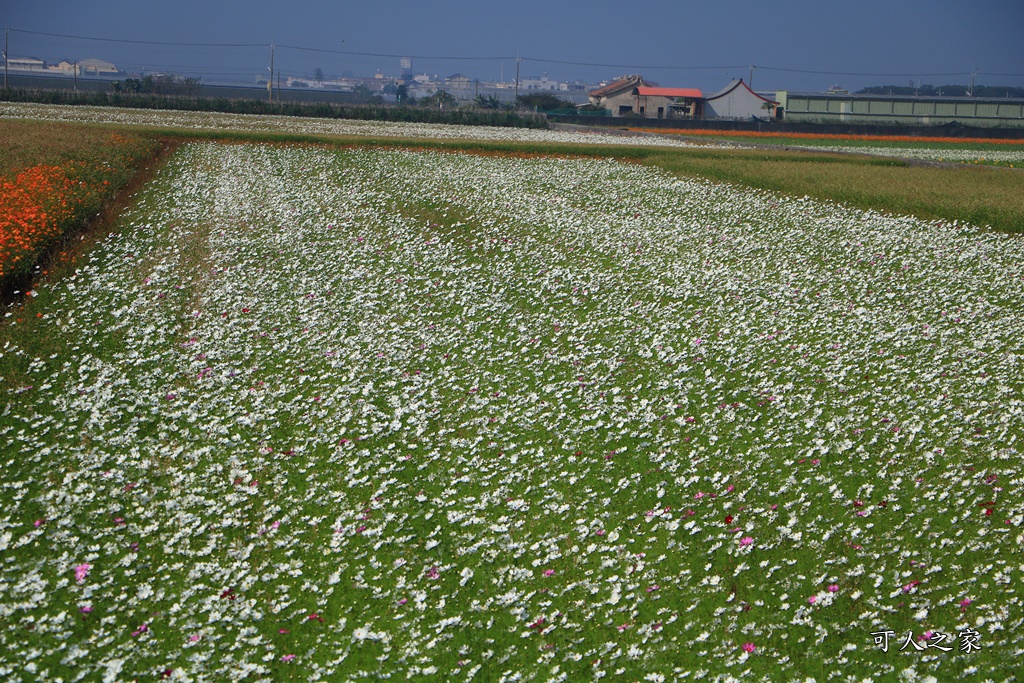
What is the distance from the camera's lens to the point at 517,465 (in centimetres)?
1170

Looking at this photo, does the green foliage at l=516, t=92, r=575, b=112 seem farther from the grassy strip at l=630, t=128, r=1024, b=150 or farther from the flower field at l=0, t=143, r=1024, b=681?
the flower field at l=0, t=143, r=1024, b=681

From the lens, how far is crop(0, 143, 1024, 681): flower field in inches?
324

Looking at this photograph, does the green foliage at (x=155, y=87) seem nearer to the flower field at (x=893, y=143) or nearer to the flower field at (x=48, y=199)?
the flower field at (x=893, y=143)

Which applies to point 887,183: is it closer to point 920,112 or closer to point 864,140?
point 864,140

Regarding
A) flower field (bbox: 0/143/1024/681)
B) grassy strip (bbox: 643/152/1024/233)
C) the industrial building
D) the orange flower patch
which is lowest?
flower field (bbox: 0/143/1024/681)

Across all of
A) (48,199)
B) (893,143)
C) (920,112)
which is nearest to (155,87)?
(893,143)

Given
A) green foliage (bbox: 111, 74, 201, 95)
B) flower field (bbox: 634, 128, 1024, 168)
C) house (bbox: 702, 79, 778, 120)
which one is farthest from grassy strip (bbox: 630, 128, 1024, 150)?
green foliage (bbox: 111, 74, 201, 95)

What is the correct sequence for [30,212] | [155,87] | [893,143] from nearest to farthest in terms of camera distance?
[30,212], [893,143], [155,87]

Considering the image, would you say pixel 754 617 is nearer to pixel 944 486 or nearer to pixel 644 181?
pixel 944 486

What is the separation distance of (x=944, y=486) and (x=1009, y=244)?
14135mm

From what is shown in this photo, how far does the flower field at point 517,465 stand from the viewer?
823cm

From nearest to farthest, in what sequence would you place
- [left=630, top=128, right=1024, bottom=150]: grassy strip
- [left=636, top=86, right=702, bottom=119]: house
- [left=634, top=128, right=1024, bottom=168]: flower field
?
[left=634, top=128, right=1024, bottom=168]: flower field → [left=630, top=128, right=1024, bottom=150]: grassy strip → [left=636, top=86, right=702, bottom=119]: house

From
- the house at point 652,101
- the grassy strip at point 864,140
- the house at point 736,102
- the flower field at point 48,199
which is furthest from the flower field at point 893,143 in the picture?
the house at point 736,102

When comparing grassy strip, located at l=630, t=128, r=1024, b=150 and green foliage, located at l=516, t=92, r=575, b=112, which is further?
green foliage, located at l=516, t=92, r=575, b=112
